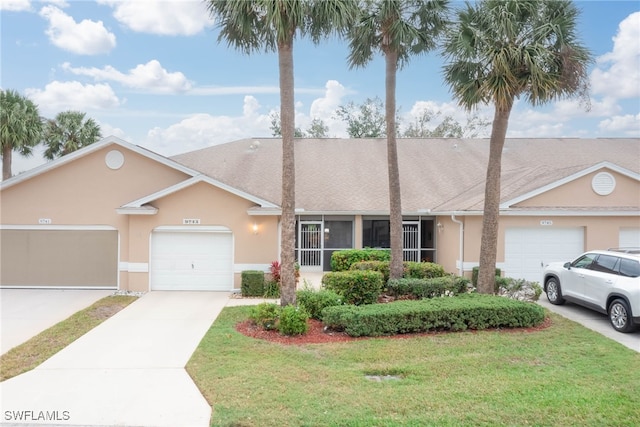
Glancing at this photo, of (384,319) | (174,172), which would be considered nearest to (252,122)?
(174,172)

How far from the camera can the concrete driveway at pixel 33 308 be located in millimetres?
9305

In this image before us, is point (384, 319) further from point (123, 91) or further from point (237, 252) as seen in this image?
point (123, 91)

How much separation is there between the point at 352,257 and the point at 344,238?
191 cm

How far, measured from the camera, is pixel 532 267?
47.7 ft

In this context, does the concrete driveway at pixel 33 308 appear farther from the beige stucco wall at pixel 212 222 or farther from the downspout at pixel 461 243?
the downspout at pixel 461 243

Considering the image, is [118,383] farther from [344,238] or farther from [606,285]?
[344,238]

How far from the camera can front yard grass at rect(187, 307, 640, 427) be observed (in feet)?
16.8

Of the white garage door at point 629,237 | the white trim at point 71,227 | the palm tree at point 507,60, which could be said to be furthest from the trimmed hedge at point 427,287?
the white trim at point 71,227

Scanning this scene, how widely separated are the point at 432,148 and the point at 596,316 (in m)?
13.9

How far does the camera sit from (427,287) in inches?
465

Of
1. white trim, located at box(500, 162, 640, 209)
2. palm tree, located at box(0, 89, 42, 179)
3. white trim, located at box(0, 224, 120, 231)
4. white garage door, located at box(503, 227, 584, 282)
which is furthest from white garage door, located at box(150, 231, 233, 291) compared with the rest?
palm tree, located at box(0, 89, 42, 179)

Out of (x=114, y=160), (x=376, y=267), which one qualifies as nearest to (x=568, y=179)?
(x=376, y=267)

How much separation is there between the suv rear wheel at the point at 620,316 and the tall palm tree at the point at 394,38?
216 inches

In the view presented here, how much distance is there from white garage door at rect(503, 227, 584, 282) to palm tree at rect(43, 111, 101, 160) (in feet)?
70.6
